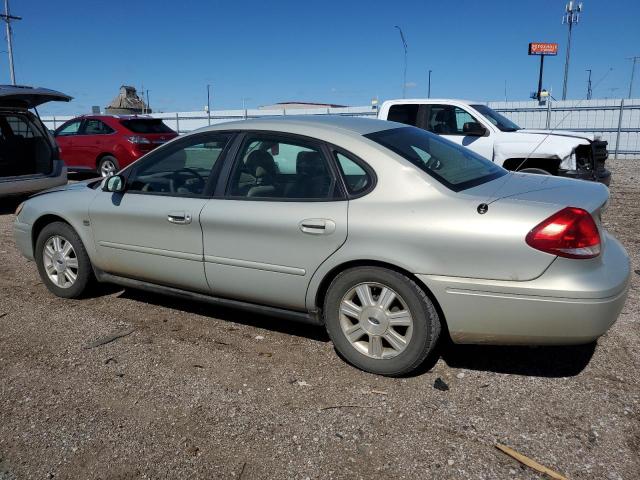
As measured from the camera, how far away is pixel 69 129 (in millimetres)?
13984

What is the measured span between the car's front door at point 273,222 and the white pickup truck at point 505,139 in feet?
17.0

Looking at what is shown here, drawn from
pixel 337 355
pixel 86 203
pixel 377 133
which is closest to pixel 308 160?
pixel 377 133

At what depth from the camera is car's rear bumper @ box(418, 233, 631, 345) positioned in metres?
2.93

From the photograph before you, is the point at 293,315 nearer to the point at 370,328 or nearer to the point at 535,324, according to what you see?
the point at 370,328

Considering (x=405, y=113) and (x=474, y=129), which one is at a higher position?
(x=405, y=113)

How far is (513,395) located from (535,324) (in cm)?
50

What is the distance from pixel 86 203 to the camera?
462cm

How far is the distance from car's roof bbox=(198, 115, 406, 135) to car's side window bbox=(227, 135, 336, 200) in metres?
0.09

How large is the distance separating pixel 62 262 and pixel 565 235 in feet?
13.1

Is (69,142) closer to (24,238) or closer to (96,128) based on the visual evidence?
(96,128)

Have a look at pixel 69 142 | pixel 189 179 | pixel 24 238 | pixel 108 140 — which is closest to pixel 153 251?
pixel 189 179

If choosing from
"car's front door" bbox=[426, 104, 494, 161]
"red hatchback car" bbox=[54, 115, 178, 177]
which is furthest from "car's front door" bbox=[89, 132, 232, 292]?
"red hatchback car" bbox=[54, 115, 178, 177]

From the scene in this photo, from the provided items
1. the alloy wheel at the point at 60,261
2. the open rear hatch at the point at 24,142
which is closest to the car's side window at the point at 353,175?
the alloy wheel at the point at 60,261

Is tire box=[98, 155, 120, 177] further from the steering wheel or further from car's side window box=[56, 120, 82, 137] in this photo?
the steering wheel
